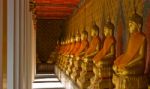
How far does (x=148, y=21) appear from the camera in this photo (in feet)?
11.7

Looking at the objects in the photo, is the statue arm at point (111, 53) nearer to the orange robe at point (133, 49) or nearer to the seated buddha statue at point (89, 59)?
the seated buddha statue at point (89, 59)

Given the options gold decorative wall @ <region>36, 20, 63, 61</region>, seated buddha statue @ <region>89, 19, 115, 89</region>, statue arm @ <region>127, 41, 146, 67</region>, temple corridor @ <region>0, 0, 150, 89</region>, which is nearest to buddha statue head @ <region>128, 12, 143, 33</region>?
temple corridor @ <region>0, 0, 150, 89</region>

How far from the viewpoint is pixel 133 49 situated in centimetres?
326

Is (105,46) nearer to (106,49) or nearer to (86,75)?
(106,49)

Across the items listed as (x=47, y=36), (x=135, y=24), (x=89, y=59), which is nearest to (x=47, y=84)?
(x=89, y=59)

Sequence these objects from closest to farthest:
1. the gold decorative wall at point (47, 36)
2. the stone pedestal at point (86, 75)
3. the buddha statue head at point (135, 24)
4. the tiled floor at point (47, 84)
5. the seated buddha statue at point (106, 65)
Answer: the buddha statue head at point (135, 24) → the seated buddha statue at point (106, 65) → the stone pedestal at point (86, 75) → the tiled floor at point (47, 84) → the gold decorative wall at point (47, 36)

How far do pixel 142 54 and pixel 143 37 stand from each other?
19 centimetres

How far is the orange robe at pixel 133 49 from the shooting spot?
3.21m

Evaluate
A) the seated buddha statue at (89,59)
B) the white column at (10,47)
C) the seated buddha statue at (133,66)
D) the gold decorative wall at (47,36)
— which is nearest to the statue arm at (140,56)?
the seated buddha statue at (133,66)

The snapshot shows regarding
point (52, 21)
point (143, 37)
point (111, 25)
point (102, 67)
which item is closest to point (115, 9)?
point (111, 25)

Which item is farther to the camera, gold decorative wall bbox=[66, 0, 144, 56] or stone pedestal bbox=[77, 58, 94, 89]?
stone pedestal bbox=[77, 58, 94, 89]

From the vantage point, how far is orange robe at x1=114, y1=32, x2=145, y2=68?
10.5 feet

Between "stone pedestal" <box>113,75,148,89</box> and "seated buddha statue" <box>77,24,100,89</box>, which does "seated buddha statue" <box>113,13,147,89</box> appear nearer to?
"stone pedestal" <box>113,75,148,89</box>

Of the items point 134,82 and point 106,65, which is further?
point 106,65
